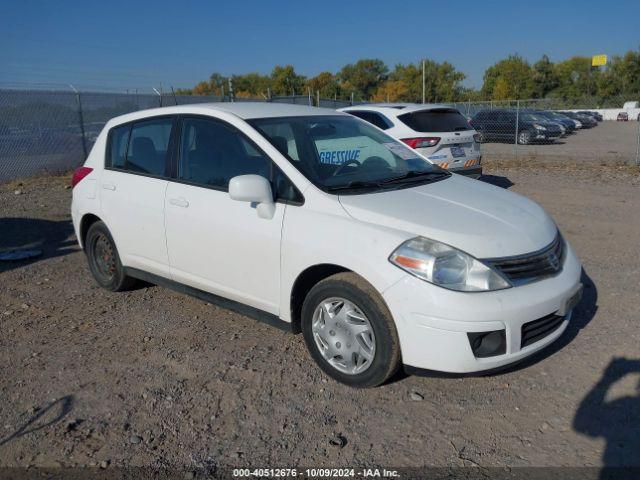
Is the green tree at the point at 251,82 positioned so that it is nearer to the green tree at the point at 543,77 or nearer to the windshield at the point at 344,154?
the green tree at the point at 543,77

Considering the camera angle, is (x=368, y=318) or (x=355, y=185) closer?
(x=368, y=318)

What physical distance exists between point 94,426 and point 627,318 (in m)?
3.85

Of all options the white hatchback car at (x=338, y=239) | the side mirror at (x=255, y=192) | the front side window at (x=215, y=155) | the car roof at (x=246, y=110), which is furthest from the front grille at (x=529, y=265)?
the car roof at (x=246, y=110)

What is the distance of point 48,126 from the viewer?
1409 cm

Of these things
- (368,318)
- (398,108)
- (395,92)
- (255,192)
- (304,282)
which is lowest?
(368,318)

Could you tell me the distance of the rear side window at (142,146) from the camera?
4.51 metres

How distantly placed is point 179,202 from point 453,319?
7.42ft

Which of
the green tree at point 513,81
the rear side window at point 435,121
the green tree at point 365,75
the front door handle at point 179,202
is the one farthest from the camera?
the green tree at point 365,75

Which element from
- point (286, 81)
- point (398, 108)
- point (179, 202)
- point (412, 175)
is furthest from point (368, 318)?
point (286, 81)

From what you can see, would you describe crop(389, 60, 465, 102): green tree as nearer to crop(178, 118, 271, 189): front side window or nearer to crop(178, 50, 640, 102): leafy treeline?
crop(178, 50, 640, 102): leafy treeline

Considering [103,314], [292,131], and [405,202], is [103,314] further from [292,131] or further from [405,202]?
[405,202]

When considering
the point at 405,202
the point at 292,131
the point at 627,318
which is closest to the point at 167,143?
the point at 292,131

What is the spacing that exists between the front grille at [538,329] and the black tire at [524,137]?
21279 millimetres

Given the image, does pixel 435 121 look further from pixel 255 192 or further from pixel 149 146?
pixel 255 192
